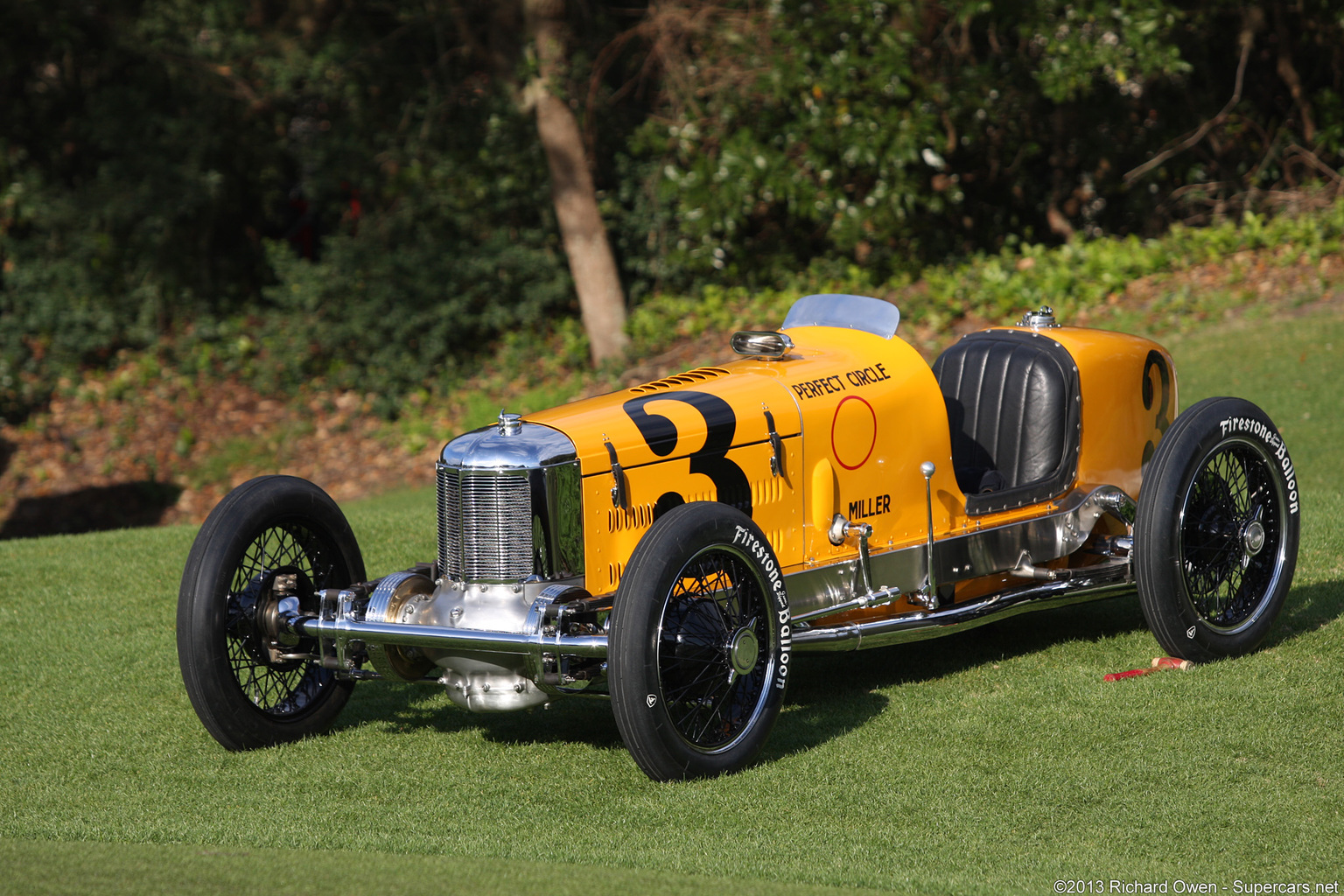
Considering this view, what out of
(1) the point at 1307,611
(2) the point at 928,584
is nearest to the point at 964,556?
(2) the point at 928,584

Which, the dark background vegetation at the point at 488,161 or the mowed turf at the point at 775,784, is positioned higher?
the dark background vegetation at the point at 488,161

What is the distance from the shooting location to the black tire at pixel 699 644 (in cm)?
451

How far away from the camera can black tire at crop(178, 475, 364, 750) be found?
16.8 ft

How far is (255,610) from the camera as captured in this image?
5301mm

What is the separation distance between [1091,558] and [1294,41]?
12.3m

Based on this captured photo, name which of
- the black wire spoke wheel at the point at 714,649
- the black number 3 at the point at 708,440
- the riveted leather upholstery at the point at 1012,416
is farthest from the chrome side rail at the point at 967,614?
the black number 3 at the point at 708,440

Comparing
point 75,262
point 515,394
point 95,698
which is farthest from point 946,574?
point 75,262

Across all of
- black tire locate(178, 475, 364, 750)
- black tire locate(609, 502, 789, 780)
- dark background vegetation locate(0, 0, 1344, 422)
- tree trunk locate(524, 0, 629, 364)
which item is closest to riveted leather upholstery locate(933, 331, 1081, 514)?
black tire locate(609, 502, 789, 780)

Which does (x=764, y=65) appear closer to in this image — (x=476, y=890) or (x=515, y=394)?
(x=515, y=394)

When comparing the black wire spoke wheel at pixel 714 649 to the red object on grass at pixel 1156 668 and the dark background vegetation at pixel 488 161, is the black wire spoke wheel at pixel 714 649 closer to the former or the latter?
the red object on grass at pixel 1156 668

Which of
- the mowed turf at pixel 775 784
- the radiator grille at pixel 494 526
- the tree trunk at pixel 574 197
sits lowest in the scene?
the mowed turf at pixel 775 784

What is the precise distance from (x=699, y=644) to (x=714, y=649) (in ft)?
0.20

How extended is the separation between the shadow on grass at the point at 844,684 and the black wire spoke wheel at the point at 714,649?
280 mm

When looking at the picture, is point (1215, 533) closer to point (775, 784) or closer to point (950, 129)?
point (775, 784)
